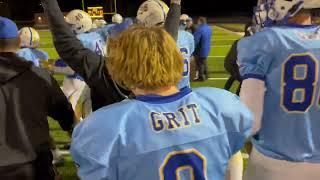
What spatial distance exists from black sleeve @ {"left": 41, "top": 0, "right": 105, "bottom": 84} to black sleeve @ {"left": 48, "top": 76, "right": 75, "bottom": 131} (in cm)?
16

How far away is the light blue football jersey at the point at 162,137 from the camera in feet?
5.81

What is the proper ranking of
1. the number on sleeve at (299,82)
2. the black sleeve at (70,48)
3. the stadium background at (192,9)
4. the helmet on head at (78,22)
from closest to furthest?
the number on sleeve at (299,82) < the black sleeve at (70,48) < the helmet on head at (78,22) < the stadium background at (192,9)

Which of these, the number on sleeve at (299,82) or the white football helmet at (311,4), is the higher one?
the white football helmet at (311,4)

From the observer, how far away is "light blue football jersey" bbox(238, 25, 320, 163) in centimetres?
239

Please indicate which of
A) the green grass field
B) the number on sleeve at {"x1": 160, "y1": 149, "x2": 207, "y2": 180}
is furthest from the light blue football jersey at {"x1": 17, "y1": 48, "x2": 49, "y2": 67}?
the number on sleeve at {"x1": 160, "y1": 149, "x2": 207, "y2": 180}

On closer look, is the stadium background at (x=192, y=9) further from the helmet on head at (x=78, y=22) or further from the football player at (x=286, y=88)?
the football player at (x=286, y=88)

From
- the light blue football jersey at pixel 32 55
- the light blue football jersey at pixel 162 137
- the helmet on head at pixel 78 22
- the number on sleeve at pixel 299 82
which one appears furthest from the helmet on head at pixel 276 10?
the helmet on head at pixel 78 22

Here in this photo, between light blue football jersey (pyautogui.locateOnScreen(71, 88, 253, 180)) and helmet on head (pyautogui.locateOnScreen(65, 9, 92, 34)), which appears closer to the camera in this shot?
light blue football jersey (pyautogui.locateOnScreen(71, 88, 253, 180))

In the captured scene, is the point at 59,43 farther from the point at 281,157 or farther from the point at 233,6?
the point at 233,6

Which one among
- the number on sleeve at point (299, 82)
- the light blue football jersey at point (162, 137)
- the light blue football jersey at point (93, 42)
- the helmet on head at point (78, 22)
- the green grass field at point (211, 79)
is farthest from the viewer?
the helmet on head at point (78, 22)

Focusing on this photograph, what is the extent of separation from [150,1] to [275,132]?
207 cm

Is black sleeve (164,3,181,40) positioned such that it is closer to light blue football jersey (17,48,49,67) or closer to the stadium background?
light blue football jersey (17,48,49,67)

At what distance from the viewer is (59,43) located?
2643 mm

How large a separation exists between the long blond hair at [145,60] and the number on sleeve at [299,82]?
0.73 meters
